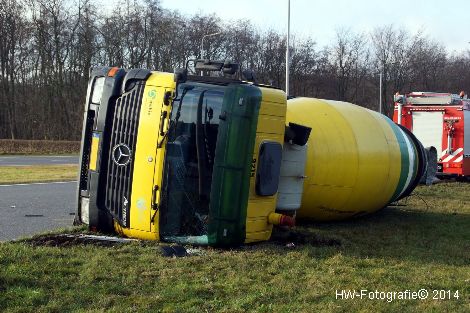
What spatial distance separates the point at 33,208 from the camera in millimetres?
10469

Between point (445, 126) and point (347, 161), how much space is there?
9.97 metres

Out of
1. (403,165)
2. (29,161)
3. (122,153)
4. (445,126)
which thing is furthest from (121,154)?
(29,161)

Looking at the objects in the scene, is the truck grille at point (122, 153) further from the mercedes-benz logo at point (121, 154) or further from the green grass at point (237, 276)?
the green grass at point (237, 276)

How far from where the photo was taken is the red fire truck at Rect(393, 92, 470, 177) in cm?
1669

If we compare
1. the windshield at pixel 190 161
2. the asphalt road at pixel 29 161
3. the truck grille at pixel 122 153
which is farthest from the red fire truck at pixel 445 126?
the asphalt road at pixel 29 161

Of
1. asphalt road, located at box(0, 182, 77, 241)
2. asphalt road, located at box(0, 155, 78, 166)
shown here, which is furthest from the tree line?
asphalt road, located at box(0, 182, 77, 241)

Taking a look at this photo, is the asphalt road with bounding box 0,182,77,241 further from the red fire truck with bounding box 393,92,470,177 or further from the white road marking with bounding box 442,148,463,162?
the white road marking with bounding box 442,148,463,162

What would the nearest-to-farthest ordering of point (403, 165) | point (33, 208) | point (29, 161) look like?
point (403, 165), point (33, 208), point (29, 161)

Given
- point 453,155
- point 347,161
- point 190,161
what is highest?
point 453,155

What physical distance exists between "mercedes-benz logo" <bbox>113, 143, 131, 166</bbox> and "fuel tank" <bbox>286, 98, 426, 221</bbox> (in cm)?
248

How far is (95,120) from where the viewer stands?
6.58 meters

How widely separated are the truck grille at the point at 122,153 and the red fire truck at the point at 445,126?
12609 millimetres

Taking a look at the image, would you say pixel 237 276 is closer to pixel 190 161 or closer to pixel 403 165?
pixel 190 161

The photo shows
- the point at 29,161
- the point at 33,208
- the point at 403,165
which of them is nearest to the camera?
the point at 403,165
